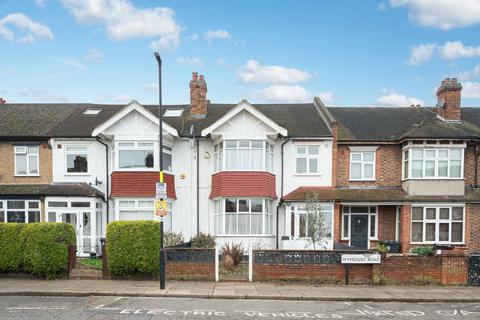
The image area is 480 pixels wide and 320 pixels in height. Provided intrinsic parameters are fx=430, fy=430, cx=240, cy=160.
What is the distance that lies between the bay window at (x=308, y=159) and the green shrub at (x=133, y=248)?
30.2 ft

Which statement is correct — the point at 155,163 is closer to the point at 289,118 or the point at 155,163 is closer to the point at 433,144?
the point at 289,118

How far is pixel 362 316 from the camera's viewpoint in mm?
10391

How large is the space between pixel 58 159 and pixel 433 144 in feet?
59.5

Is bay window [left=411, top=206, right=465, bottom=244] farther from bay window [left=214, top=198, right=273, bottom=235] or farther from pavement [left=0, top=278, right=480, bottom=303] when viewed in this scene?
bay window [left=214, top=198, right=273, bottom=235]

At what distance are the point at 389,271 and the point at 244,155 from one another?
874cm

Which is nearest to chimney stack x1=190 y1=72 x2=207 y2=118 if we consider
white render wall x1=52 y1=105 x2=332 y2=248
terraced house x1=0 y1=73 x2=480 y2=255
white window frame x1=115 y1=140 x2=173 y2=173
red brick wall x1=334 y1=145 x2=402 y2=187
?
terraced house x1=0 y1=73 x2=480 y2=255

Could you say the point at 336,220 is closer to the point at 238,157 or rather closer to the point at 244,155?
the point at 244,155

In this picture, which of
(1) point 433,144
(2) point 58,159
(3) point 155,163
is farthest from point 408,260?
(2) point 58,159

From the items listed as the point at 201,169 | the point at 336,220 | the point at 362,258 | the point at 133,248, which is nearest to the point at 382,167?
the point at 336,220

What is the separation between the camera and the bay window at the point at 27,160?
69.5 ft

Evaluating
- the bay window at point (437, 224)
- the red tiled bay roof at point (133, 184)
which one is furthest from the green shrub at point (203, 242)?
the bay window at point (437, 224)

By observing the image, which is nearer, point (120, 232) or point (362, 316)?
point (362, 316)

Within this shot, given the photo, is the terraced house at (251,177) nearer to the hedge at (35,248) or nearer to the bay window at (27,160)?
the bay window at (27,160)

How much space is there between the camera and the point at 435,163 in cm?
2064
